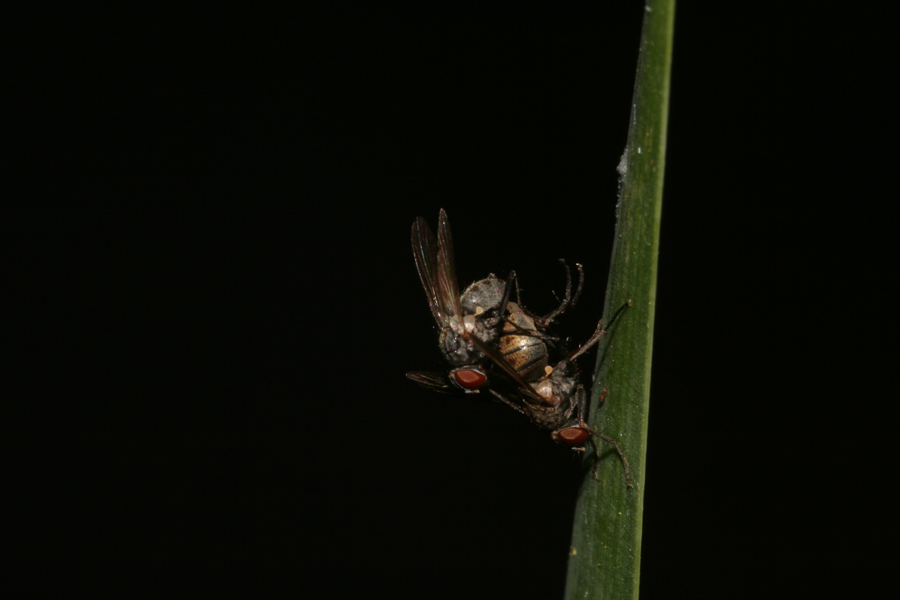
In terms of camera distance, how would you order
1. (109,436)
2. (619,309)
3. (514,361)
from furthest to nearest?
(109,436) → (514,361) → (619,309)

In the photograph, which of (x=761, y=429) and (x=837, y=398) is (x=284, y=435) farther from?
(x=837, y=398)

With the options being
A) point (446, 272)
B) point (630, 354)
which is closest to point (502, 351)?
point (446, 272)

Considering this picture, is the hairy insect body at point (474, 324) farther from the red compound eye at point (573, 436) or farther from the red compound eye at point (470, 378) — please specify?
the red compound eye at point (573, 436)

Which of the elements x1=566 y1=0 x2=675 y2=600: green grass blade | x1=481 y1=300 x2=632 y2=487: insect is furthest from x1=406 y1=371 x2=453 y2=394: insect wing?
x1=566 y1=0 x2=675 y2=600: green grass blade

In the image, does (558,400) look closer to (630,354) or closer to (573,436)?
(573,436)

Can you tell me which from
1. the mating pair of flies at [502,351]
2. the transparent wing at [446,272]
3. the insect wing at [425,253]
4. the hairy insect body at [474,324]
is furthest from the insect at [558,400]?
the insect wing at [425,253]

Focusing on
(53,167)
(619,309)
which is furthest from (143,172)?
(619,309)
